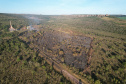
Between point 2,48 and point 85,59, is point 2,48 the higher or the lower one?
the higher one

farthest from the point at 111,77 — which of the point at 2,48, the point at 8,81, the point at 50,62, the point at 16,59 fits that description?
the point at 2,48

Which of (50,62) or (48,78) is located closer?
(48,78)

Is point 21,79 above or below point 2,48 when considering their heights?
below

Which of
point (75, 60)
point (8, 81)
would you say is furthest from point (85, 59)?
point (8, 81)

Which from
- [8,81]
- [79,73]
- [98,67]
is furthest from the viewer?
[98,67]

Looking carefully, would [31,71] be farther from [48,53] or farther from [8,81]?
[48,53]

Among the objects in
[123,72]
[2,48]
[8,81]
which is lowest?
[8,81]

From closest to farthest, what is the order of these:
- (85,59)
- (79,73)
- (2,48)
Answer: (79,73), (85,59), (2,48)

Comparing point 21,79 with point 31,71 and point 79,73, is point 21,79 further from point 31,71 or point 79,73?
point 79,73

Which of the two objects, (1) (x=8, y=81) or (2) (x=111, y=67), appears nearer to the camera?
(1) (x=8, y=81)
